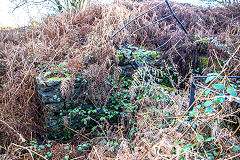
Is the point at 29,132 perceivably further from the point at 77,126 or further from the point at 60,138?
the point at 77,126

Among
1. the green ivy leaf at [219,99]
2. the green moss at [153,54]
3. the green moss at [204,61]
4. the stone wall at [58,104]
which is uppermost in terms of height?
the green moss at [153,54]

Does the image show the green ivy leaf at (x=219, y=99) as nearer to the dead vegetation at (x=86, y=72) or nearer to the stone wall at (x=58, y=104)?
the dead vegetation at (x=86, y=72)

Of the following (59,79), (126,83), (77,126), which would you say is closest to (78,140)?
(77,126)

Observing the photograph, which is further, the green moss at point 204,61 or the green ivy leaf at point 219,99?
the green moss at point 204,61

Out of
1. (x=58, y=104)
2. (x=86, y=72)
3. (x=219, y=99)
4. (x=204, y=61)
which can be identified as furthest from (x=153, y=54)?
(x=219, y=99)

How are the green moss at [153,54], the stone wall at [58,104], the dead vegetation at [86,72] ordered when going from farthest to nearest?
the green moss at [153,54] < the stone wall at [58,104] < the dead vegetation at [86,72]

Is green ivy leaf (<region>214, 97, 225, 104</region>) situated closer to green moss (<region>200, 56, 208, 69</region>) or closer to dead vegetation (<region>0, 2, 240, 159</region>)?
dead vegetation (<region>0, 2, 240, 159</region>)

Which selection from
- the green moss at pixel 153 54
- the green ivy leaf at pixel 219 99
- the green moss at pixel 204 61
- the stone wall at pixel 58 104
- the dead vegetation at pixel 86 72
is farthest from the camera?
the green moss at pixel 204 61

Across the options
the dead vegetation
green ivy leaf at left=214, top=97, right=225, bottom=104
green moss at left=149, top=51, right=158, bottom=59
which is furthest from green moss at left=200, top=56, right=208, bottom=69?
green ivy leaf at left=214, top=97, right=225, bottom=104

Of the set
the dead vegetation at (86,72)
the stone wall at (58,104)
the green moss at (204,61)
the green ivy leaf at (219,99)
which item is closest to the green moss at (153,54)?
the dead vegetation at (86,72)

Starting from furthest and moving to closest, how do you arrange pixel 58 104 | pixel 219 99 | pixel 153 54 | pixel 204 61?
pixel 204 61 → pixel 153 54 → pixel 58 104 → pixel 219 99

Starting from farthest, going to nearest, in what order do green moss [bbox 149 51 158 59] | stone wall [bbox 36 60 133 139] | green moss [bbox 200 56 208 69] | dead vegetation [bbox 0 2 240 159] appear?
green moss [bbox 200 56 208 69] → green moss [bbox 149 51 158 59] → stone wall [bbox 36 60 133 139] → dead vegetation [bbox 0 2 240 159]

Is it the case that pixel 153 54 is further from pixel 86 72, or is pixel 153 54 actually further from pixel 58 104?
pixel 58 104

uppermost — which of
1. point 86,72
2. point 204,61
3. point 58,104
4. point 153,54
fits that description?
point 153,54
